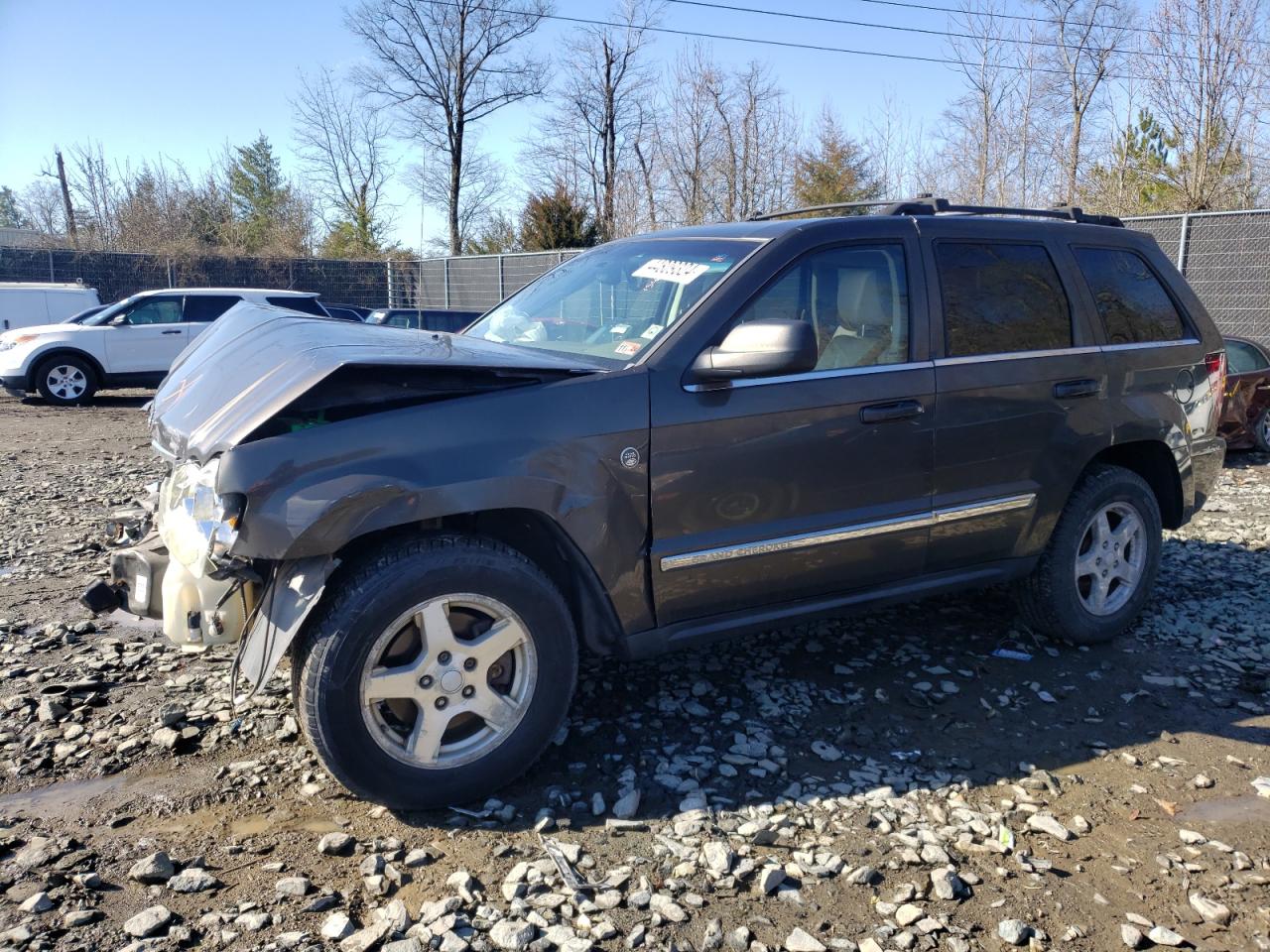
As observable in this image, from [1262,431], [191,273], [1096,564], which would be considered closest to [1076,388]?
[1096,564]

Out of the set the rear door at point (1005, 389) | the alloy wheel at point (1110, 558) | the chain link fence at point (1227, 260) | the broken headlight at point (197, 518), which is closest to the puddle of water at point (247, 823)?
the broken headlight at point (197, 518)

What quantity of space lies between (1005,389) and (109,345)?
49.5ft

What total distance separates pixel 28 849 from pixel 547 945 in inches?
63.9

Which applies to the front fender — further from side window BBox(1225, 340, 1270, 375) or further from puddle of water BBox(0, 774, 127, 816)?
side window BBox(1225, 340, 1270, 375)

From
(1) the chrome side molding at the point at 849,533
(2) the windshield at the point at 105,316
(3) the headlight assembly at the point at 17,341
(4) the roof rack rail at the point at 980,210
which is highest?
(2) the windshield at the point at 105,316

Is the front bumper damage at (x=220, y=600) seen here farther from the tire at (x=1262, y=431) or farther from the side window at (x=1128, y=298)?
the tire at (x=1262, y=431)

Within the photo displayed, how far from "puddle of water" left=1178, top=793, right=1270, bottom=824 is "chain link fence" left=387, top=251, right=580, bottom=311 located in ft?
56.7

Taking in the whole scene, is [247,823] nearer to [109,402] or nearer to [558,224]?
[109,402]

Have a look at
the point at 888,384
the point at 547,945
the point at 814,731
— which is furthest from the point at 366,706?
the point at 888,384

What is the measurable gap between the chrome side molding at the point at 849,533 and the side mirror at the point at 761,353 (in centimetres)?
64

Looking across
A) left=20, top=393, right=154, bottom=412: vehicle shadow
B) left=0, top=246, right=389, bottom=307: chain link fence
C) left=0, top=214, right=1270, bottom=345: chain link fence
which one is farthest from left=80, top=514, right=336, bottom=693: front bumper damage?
left=0, top=246, right=389, bottom=307: chain link fence

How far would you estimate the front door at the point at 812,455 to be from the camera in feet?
11.3

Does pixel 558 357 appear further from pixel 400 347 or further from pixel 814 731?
pixel 814 731

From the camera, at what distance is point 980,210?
4.62 m
